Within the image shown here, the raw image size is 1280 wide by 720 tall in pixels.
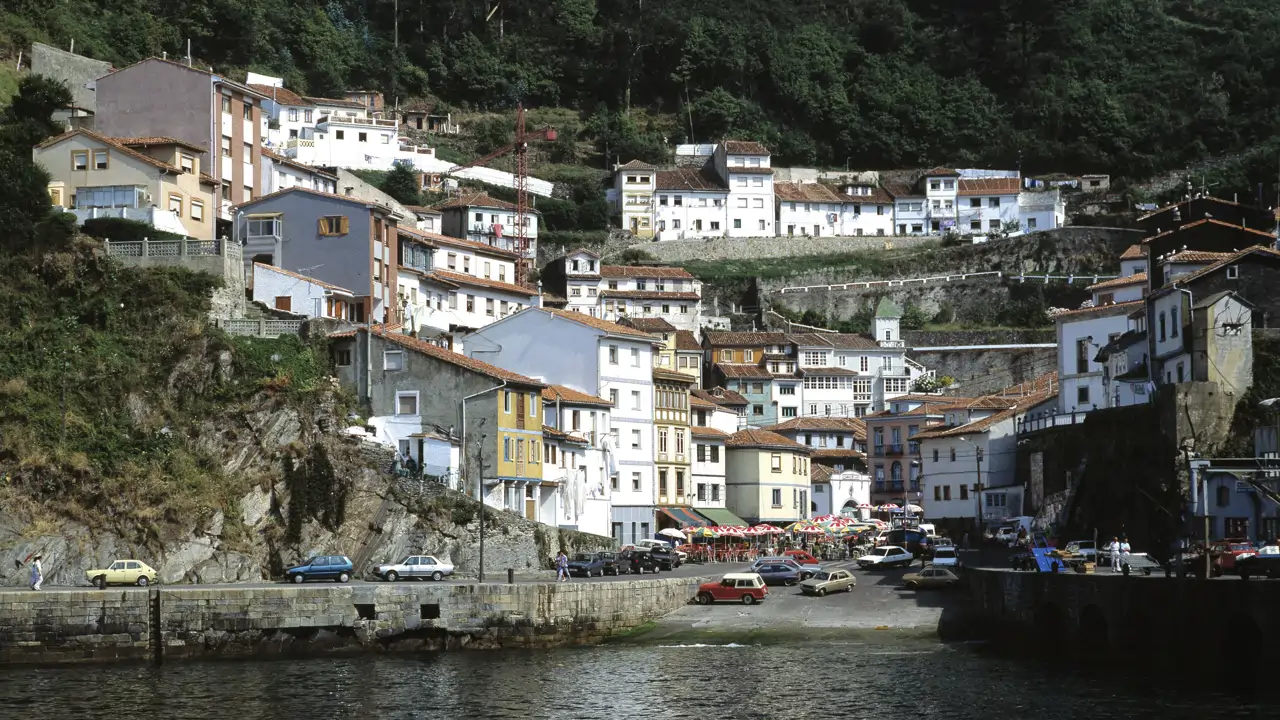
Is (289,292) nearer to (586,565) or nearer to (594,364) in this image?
(594,364)

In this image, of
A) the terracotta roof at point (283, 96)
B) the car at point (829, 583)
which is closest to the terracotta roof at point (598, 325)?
the car at point (829, 583)

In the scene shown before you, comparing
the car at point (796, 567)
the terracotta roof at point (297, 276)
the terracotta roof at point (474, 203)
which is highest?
the terracotta roof at point (474, 203)

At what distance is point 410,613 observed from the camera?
5709 cm

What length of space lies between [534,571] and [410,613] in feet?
42.5

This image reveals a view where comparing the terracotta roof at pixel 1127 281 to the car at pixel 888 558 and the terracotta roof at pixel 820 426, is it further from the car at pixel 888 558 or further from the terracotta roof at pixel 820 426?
the car at pixel 888 558

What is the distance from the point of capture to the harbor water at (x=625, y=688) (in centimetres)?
4531

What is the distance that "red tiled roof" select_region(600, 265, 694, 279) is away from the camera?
13850 centimetres

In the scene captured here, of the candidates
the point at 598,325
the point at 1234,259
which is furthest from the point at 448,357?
the point at 1234,259

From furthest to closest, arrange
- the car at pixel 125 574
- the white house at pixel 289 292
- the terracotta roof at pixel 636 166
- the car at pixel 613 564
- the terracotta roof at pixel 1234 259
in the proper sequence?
the terracotta roof at pixel 636 166 < the white house at pixel 289 292 < the terracotta roof at pixel 1234 259 < the car at pixel 613 564 < the car at pixel 125 574

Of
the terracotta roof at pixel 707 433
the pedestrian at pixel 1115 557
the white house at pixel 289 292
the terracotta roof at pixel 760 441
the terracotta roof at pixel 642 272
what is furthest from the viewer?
the terracotta roof at pixel 642 272

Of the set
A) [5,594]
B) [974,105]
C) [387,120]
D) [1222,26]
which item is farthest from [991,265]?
[5,594]

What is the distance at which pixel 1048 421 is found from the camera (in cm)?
8769

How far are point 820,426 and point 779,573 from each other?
1901 inches

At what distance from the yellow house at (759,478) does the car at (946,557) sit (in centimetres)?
2895
